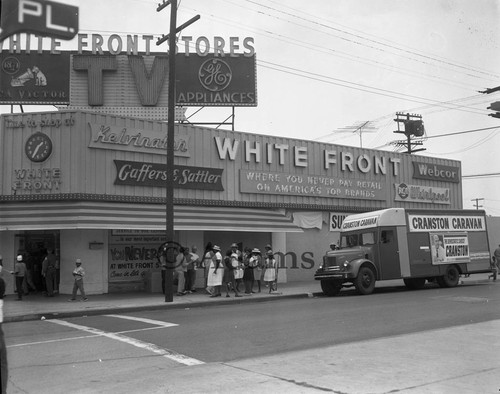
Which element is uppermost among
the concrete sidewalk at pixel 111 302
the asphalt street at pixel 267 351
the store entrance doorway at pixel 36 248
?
the store entrance doorway at pixel 36 248

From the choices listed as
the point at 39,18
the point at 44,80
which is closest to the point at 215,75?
the point at 44,80

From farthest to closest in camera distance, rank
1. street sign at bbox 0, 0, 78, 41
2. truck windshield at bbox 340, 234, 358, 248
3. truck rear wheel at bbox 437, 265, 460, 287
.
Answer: truck rear wheel at bbox 437, 265, 460, 287, truck windshield at bbox 340, 234, 358, 248, street sign at bbox 0, 0, 78, 41

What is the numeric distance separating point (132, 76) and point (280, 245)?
420 inches

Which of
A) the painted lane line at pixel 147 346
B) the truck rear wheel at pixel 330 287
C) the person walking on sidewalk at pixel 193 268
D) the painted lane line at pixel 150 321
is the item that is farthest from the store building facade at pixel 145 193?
the painted lane line at pixel 147 346

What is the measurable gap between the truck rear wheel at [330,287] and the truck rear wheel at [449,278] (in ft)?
14.3

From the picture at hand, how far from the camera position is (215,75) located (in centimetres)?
2581

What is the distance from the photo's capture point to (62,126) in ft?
61.0

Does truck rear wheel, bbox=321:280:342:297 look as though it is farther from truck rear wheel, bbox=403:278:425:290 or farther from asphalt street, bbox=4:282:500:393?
asphalt street, bbox=4:282:500:393

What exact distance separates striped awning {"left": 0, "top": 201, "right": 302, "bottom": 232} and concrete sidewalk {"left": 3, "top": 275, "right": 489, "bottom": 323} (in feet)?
7.53

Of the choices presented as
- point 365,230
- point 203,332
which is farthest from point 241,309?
point 365,230

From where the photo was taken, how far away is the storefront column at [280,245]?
915 inches

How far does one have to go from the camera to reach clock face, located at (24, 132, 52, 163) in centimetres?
1842

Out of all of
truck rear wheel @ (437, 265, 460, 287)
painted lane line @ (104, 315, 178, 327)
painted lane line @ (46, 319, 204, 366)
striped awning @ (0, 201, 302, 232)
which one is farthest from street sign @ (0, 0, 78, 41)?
truck rear wheel @ (437, 265, 460, 287)

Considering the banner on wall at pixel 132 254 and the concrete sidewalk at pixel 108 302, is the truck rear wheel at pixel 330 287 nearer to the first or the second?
the concrete sidewalk at pixel 108 302
